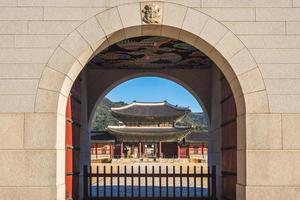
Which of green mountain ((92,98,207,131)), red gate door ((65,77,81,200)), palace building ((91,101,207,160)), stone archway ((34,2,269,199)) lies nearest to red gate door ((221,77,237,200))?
stone archway ((34,2,269,199))

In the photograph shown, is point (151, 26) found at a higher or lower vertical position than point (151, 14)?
lower

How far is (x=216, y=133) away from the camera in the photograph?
1084 centimetres

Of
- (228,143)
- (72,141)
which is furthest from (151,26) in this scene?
(228,143)

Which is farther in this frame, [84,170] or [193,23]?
[84,170]

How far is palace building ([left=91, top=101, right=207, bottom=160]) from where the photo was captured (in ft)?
167

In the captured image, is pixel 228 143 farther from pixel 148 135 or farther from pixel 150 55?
pixel 148 135

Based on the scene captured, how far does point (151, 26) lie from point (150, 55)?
456 cm

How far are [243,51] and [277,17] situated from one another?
76cm

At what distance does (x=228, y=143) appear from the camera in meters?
8.90

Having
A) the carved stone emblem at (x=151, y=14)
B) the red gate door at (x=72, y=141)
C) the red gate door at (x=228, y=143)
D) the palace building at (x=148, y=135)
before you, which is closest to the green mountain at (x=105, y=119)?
the palace building at (x=148, y=135)

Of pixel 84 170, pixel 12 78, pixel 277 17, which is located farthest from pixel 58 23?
pixel 84 170

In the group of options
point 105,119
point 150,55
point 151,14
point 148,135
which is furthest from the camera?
point 105,119

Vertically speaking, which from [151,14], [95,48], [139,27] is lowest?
[95,48]

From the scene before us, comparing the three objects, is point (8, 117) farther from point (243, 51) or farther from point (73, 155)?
point (243, 51)
